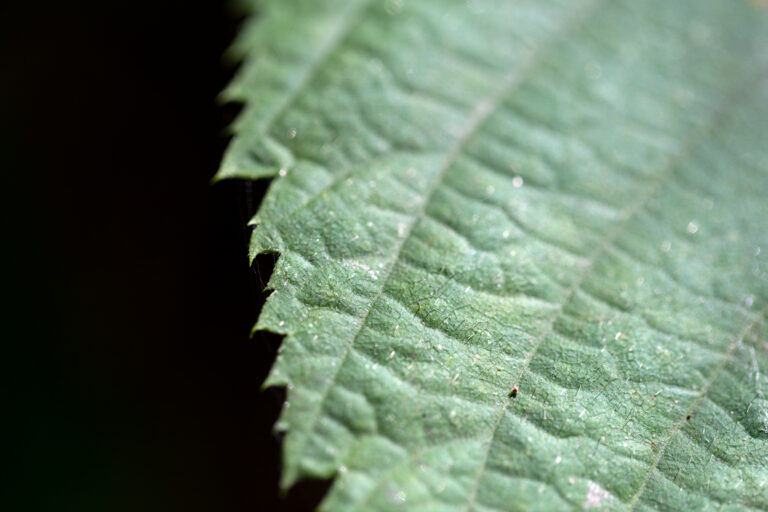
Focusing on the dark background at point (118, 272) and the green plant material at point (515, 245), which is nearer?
the green plant material at point (515, 245)

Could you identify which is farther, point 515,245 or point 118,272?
point 118,272

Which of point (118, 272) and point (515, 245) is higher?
point (515, 245)

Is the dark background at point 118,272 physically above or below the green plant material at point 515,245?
below

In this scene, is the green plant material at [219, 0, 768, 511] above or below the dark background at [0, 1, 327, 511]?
above

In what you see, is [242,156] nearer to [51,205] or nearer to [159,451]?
[51,205]
